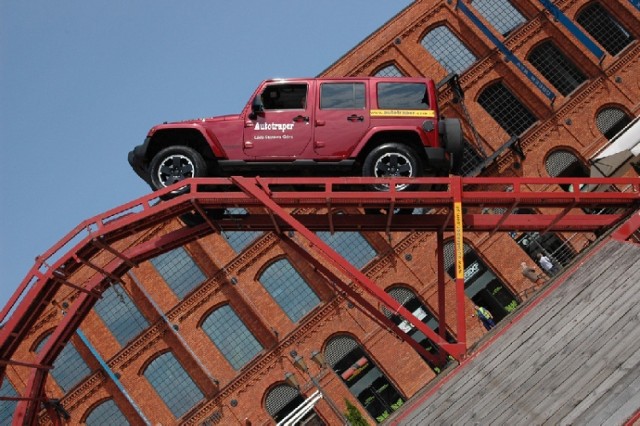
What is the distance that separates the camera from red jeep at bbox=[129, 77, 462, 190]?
1536cm

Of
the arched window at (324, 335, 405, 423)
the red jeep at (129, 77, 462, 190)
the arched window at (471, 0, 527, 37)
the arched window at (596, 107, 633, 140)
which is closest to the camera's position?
the red jeep at (129, 77, 462, 190)

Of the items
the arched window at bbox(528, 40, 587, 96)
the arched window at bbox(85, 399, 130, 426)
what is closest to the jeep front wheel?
the arched window at bbox(528, 40, 587, 96)

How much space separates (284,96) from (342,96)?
3.97 feet

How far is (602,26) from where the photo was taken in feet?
88.2

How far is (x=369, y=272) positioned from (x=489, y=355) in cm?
1138

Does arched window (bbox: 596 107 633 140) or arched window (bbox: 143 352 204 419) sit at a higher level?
arched window (bbox: 143 352 204 419)

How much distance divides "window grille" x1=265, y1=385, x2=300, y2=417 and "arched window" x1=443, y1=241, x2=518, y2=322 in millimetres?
6238

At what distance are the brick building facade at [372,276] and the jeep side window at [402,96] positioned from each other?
9.23 m

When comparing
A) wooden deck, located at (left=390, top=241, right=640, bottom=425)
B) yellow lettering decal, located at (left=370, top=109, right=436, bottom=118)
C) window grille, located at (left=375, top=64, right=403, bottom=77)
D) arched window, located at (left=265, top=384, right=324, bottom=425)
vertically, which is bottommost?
wooden deck, located at (left=390, top=241, right=640, bottom=425)

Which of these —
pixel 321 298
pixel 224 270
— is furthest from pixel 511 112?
pixel 224 270

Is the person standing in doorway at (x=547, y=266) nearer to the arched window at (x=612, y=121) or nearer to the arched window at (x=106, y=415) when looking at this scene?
the arched window at (x=612, y=121)

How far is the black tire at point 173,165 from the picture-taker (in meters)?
15.7

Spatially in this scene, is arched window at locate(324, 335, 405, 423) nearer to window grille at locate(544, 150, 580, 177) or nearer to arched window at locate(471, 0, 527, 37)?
window grille at locate(544, 150, 580, 177)

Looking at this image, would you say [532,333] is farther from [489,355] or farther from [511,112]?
[511,112]
